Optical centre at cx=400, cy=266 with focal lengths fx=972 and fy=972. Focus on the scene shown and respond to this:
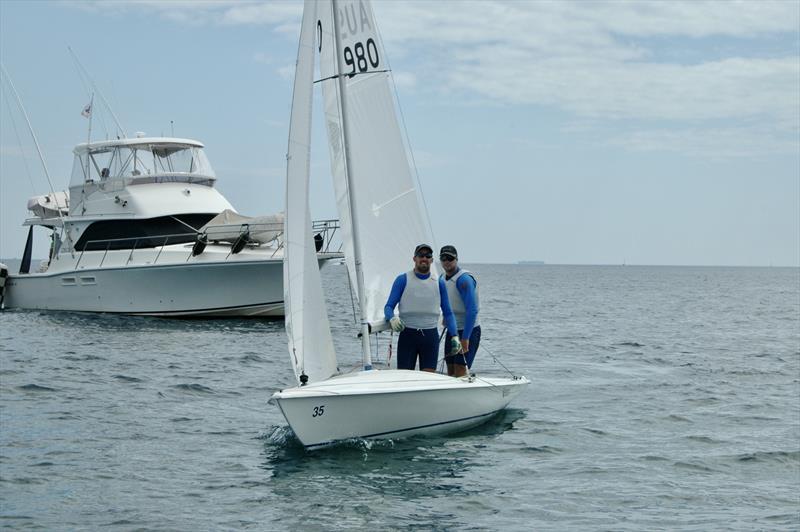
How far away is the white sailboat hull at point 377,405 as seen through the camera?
34.3ft

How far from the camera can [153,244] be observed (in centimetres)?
2886

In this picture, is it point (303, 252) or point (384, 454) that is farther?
point (303, 252)

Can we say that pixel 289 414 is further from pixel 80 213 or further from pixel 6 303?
pixel 6 303

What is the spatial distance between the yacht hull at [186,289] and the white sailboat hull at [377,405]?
15.9 meters

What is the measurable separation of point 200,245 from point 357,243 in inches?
653

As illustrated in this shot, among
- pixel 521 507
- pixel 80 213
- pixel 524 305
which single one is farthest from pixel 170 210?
pixel 524 305

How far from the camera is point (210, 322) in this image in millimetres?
28188

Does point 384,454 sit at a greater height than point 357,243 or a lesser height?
lesser

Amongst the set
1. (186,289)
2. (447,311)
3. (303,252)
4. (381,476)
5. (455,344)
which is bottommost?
(381,476)

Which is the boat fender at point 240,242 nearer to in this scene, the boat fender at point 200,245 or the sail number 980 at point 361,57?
the boat fender at point 200,245

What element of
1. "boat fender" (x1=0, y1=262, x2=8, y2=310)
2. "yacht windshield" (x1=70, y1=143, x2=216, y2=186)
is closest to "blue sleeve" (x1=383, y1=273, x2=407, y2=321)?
"yacht windshield" (x1=70, y1=143, x2=216, y2=186)

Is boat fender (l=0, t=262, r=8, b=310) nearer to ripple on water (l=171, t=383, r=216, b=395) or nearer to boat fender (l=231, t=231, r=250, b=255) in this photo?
boat fender (l=231, t=231, r=250, b=255)

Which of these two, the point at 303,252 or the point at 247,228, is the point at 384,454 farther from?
the point at 247,228

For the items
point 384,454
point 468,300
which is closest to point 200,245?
point 468,300
